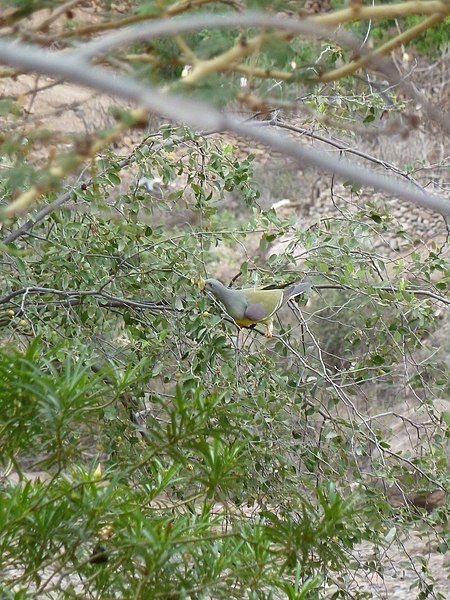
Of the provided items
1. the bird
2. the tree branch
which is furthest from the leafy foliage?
the tree branch

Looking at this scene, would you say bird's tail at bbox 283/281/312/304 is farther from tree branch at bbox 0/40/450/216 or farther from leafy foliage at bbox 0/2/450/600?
tree branch at bbox 0/40/450/216

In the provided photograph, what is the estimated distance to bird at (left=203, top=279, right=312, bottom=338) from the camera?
7.94 feet

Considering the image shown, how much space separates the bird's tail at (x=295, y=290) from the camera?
245 centimetres

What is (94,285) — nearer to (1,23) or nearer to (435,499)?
(1,23)

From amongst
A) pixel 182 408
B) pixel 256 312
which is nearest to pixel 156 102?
pixel 182 408

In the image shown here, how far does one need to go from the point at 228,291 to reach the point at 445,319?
3.87m

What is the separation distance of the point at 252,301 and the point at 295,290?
0.12m

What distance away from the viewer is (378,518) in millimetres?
2295

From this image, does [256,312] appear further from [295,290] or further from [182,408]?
[182,408]

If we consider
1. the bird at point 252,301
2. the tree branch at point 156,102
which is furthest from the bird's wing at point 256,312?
the tree branch at point 156,102

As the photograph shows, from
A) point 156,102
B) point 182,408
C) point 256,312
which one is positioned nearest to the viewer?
point 156,102

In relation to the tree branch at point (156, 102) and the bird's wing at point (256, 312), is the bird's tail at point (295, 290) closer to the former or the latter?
the bird's wing at point (256, 312)

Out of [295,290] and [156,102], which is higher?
[156,102]

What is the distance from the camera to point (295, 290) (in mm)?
2461
